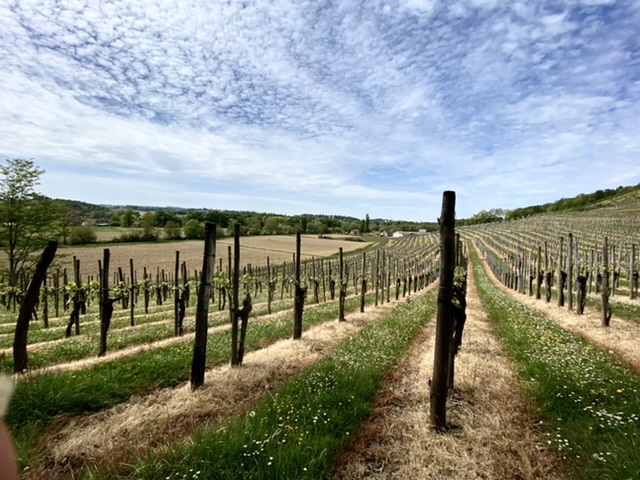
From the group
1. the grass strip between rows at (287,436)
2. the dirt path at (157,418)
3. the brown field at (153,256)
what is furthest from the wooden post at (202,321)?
the brown field at (153,256)

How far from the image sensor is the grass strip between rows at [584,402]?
3551mm

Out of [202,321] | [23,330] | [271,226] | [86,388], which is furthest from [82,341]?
[271,226]

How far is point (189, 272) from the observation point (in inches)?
1884

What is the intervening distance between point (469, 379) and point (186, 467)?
17.4 ft

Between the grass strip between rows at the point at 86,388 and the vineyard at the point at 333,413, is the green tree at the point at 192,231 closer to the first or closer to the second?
the vineyard at the point at 333,413

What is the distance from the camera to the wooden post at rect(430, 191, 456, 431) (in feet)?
15.2

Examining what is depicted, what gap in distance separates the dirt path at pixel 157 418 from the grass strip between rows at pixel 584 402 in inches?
173

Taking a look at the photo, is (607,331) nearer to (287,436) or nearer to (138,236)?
(287,436)

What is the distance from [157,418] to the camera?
4750 mm

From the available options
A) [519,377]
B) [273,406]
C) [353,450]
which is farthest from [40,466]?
[519,377]

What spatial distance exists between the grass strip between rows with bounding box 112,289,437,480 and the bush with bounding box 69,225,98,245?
235 feet

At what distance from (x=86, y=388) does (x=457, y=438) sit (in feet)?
18.8

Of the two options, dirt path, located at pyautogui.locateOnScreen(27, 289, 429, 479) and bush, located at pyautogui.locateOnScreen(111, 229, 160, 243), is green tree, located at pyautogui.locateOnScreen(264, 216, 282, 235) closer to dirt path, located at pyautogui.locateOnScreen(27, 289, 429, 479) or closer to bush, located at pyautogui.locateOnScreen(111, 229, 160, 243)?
bush, located at pyautogui.locateOnScreen(111, 229, 160, 243)

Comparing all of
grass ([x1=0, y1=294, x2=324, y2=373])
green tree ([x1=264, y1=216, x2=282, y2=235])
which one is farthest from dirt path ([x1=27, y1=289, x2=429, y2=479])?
green tree ([x1=264, y1=216, x2=282, y2=235])
